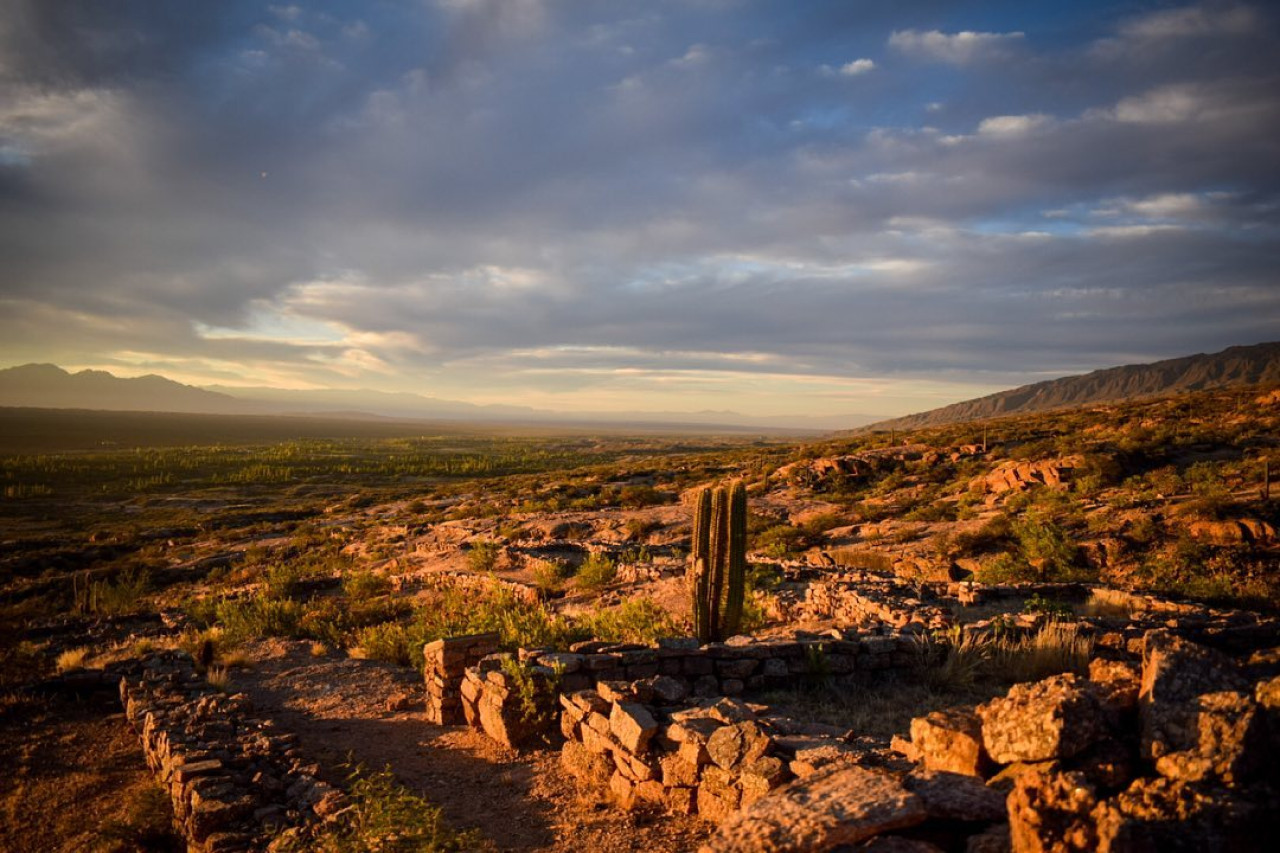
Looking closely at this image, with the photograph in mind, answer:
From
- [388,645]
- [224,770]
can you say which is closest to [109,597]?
[388,645]

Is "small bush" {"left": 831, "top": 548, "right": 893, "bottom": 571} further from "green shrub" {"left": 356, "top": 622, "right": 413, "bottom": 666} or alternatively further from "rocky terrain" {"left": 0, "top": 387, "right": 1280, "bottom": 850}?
"green shrub" {"left": 356, "top": 622, "right": 413, "bottom": 666}

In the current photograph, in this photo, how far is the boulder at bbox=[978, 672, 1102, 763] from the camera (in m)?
3.85

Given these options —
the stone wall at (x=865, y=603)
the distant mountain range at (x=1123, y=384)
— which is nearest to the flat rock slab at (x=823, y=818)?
the stone wall at (x=865, y=603)

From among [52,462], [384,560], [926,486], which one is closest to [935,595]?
[926,486]

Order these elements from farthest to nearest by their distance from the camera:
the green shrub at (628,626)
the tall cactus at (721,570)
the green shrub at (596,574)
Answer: the green shrub at (596,574) < the green shrub at (628,626) < the tall cactus at (721,570)

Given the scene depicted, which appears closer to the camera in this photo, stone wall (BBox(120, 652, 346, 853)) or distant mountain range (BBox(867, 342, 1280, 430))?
stone wall (BBox(120, 652, 346, 853))

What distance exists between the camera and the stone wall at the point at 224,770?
6.31 m

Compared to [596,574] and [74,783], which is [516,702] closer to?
[74,783]

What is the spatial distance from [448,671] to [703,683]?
365 cm

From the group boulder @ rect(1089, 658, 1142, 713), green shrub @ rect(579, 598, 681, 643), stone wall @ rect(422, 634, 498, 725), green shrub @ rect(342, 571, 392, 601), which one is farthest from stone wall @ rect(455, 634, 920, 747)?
green shrub @ rect(342, 571, 392, 601)

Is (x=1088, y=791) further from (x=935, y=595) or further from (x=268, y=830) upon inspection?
(x=935, y=595)

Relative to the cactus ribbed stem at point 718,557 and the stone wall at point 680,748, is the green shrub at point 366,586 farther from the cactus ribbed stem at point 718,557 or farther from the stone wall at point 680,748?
the stone wall at point 680,748

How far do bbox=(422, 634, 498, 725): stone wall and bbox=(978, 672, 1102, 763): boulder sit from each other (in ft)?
23.8

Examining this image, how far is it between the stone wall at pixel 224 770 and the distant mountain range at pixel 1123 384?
141m
